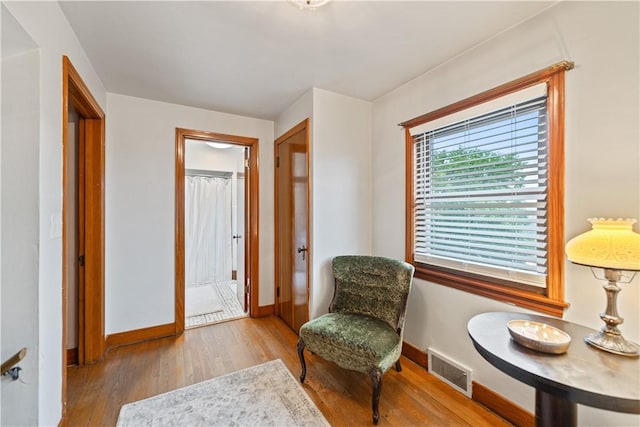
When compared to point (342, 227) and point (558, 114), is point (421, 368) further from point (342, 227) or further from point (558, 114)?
point (558, 114)

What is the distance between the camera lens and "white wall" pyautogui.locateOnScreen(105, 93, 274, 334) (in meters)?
2.43

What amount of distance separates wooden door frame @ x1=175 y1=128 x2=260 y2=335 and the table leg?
261cm

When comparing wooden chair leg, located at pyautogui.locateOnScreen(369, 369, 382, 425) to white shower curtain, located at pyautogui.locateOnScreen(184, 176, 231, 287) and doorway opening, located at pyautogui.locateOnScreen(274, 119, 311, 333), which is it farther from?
white shower curtain, located at pyautogui.locateOnScreen(184, 176, 231, 287)

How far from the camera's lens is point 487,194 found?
173 centimetres

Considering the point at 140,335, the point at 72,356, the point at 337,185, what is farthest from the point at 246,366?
the point at 337,185

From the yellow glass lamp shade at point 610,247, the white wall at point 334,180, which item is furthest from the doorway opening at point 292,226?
the yellow glass lamp shade at point 610,247

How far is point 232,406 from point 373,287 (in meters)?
1.26

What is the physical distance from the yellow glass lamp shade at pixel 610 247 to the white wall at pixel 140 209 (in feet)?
9.99

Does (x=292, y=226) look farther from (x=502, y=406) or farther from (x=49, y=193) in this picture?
(x=502, y=406)

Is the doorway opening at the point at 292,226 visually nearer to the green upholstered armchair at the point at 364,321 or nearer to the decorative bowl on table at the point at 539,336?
the green upholstered armchair at the point at 364,321

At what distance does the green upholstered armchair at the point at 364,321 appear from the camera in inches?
65.6

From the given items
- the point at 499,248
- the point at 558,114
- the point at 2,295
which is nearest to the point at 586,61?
the point at 558,114

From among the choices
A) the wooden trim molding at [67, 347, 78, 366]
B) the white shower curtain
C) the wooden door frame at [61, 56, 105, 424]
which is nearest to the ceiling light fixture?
the wooden door frame at [61, 56, 105, 424]

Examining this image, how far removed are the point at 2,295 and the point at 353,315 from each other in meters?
1.91
